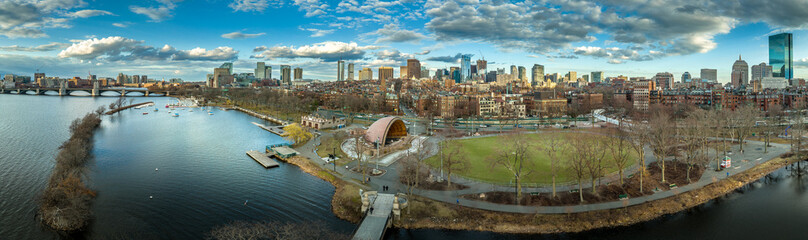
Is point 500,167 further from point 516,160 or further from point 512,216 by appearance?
point 512,216

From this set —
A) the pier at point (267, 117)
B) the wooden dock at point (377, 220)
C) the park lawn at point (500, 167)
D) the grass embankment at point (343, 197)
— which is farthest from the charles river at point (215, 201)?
the pier at point (267, 117)

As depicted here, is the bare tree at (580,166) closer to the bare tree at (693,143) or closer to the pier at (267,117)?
the bare tree at (693,143)

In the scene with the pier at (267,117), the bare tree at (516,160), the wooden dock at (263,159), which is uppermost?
the pier at (267,117)

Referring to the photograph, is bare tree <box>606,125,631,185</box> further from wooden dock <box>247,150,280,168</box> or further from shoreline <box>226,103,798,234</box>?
wooden dock <box>247,150,280,168</box>

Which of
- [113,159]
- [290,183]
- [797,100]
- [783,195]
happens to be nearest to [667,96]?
[797,100]

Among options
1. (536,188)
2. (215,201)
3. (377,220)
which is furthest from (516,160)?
(215,201)

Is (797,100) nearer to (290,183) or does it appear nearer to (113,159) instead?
(290,183)
